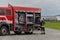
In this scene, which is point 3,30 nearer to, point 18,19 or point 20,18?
point 18,19

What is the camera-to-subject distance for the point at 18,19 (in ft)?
82.0

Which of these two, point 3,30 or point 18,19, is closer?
point 3,30

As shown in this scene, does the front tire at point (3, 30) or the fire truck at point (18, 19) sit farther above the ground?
the fire truck at point (18, 19)

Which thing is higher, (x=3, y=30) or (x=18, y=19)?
(x=18, y=19)

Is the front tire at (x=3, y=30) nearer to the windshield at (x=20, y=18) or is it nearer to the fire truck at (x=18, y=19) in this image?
the fire truck at (x=18, y=19)

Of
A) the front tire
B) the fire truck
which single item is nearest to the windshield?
the fire truck

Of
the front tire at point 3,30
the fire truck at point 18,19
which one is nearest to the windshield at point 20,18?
the fire truck at point 18,19

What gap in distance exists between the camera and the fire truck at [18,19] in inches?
953

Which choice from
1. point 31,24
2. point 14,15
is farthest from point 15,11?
point 31,24

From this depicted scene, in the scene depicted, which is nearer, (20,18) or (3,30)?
(3,30)

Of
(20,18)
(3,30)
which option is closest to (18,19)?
(20,18)

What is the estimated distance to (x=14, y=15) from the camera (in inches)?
974

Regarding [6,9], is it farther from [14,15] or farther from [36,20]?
[36,20]

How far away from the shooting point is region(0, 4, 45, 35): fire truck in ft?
79.5
